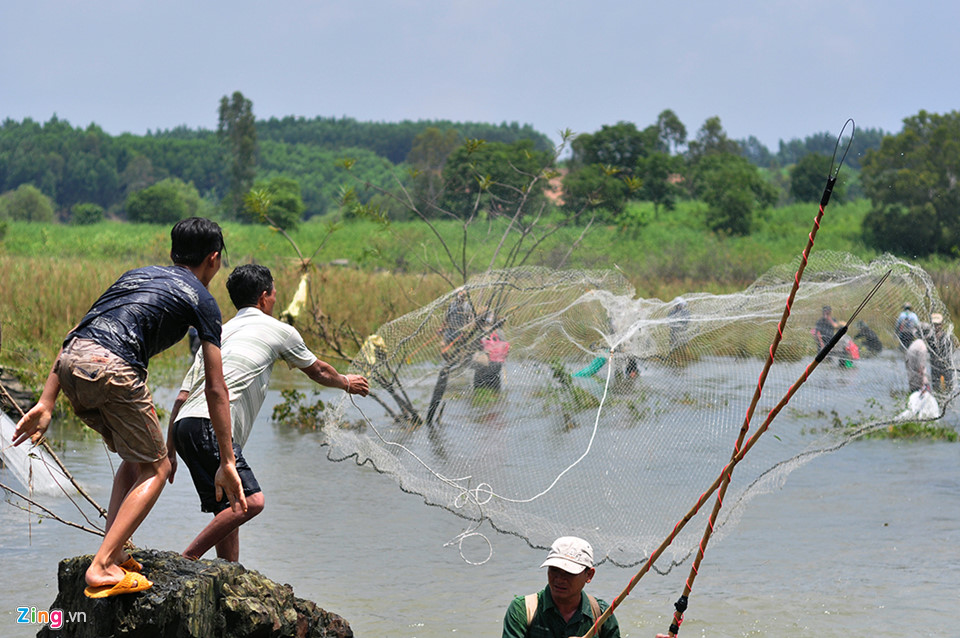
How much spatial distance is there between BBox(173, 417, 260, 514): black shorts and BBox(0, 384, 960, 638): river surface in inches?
56.2

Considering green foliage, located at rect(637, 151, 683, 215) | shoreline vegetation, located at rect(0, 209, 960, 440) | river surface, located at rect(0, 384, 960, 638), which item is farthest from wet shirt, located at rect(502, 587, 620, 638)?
green foliage, located at rect(637, 151, 683, 215)

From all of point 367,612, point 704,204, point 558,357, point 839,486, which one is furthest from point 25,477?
point 704,204

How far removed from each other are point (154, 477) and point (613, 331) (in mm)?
3208

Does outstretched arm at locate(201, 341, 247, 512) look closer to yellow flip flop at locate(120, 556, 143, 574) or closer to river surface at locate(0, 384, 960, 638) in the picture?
Answer: yellow flip flop at locate(120, 556, 143, 574)

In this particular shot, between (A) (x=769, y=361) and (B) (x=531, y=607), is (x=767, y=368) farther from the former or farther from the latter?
(B) (x=531, y=607)

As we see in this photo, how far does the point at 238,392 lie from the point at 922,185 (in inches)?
1623

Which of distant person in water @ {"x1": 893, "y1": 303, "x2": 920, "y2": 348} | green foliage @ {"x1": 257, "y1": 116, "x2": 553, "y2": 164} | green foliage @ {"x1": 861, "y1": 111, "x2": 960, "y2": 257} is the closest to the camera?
distant person in water @ {"x1": 893, "y1": 303, "x2": 920, "y2": 348}

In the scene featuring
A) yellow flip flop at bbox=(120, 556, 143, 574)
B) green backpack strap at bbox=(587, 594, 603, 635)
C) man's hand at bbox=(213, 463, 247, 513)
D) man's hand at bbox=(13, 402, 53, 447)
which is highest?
man's hand at bbox=(13, 402, 53, 447)

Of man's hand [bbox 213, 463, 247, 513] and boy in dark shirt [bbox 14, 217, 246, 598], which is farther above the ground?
boy in dark shirt [bbox 14, 217, 246, 598]

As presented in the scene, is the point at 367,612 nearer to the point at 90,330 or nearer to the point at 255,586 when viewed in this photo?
the point at 255,586

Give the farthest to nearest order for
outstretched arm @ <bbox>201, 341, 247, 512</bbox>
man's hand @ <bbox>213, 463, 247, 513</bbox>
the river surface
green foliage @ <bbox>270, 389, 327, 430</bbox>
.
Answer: green foliage @ <bbox>270, 389, 327, 430</bbox>, the river surface, man's hand @ <bbox>213, 463, 247, 513</bbox>, outstretched arm @ <bbox>201, 341, 247, 512</bbox>

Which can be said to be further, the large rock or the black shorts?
the black shorts

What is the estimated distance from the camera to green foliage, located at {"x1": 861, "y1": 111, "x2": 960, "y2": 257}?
40.8 metres

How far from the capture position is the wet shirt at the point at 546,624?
11.8 ft
